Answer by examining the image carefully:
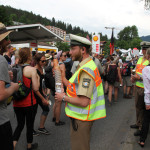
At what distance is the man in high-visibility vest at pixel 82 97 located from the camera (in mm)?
1816

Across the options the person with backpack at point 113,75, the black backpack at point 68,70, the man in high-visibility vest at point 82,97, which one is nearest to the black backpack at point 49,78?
the black backpack at point 68,70

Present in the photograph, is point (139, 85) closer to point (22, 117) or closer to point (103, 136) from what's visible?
point (103, 136)

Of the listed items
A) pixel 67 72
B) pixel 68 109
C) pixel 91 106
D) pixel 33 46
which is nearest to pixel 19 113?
pixel 68 109

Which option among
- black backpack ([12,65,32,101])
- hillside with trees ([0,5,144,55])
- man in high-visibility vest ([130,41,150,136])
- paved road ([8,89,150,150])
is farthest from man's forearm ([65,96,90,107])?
hillside with trees ([0,5,144,55])

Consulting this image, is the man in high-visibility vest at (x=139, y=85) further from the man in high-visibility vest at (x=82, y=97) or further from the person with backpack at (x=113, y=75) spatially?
the person with backpack at (x=113, y=75)

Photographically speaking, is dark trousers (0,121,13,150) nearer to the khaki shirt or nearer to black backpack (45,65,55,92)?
the khaki shirt

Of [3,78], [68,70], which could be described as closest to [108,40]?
[68,70]

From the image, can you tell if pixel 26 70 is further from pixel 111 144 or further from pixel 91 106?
pixel 111 144

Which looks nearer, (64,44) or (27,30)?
(27,30)

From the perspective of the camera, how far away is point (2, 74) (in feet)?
5.41

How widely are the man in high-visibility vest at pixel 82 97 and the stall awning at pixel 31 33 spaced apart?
8686mm

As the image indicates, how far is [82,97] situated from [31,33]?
Answer: 10229 mm

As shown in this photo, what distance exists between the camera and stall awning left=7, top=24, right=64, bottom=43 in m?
10.1

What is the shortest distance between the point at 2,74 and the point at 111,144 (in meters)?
2.87
